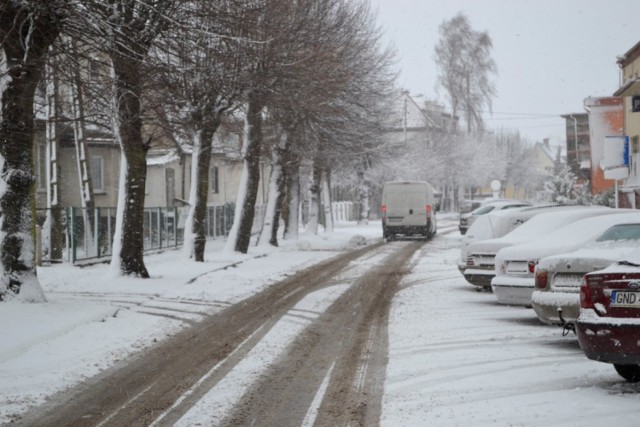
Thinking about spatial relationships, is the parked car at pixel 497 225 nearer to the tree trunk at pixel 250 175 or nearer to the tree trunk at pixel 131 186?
the tree trunk at pixel 131 186

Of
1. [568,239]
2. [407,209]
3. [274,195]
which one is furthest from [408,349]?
[407,209]

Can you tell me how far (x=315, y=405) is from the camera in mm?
6707

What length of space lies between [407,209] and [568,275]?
87.2 feet

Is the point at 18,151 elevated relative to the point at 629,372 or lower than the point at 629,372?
elevated

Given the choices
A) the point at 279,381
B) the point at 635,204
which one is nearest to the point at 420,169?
the point at 635,204

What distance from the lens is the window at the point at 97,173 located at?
120 feet

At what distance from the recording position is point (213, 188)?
163 ft

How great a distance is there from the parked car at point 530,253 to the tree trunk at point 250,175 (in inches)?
576

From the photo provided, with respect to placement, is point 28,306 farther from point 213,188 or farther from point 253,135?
point 213,188

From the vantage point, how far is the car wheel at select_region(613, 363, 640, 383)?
7309 millimetres

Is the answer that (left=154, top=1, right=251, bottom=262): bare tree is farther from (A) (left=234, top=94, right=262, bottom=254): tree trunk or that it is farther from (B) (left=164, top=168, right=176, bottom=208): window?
(B) (left=164, top=168, right=176, bottom=208): window

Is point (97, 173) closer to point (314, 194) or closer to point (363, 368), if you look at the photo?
point (314, 194)

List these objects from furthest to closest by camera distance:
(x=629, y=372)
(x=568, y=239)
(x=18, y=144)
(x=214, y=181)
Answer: (x=214, y=181) < (x=18, y=144) < (x=568, y=239) < (x=629, y=372)

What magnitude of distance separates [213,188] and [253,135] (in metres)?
24.5
